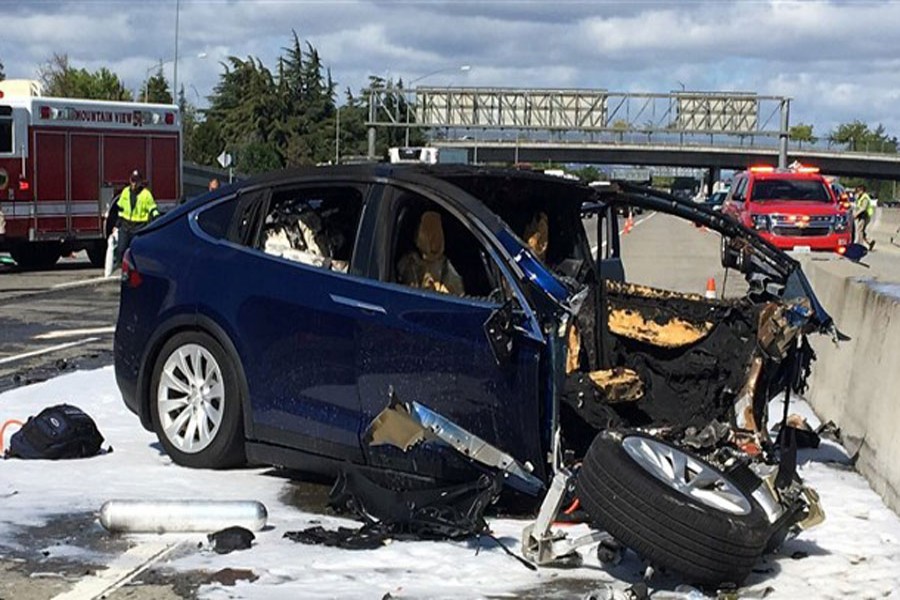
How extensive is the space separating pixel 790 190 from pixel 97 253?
13.9 metres

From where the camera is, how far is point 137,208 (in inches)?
907

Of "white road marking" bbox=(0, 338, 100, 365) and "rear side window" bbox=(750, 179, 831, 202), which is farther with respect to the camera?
"rear side window" bbox=(750, 179, 831, 202)

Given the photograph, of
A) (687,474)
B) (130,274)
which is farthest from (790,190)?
(687,474)

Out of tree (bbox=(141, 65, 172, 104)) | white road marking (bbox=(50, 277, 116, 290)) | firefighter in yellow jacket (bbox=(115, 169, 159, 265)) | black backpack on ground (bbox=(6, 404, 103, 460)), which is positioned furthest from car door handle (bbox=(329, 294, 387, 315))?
tree (bbox=(141, 65, 172, 104))

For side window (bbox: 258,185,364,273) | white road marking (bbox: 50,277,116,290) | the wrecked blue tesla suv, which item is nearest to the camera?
the wrecked blue tesla suv

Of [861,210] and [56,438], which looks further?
[861,210]

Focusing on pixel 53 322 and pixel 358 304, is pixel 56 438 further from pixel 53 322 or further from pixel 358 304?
pixel 53 322

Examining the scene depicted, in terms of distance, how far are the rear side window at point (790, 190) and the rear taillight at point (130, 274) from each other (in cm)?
2064

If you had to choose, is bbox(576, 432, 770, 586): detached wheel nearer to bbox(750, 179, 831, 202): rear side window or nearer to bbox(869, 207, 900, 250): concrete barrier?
bbox(750, 179, 831, 202): rear side window

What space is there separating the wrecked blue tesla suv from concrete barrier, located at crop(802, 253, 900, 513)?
64 centimetres

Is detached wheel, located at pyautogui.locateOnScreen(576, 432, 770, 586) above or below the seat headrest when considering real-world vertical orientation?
below

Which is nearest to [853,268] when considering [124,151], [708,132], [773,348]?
[773,348]

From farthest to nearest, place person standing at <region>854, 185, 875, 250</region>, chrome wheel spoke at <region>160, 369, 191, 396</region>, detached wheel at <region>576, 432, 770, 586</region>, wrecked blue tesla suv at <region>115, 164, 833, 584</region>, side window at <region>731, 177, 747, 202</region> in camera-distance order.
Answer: person standing at <region>854, 185, 875, 250</region> < side window at <region>731, 177, 747, 202</region> < chrome wheel spoke at <region>160, 369, 191, 396</region> < wrecked blue tesla suv at <region>115, 164, 833, 584</region> < detached wheel at <region>576, 432, 770, 586</region>

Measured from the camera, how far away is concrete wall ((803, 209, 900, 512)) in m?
7.64
